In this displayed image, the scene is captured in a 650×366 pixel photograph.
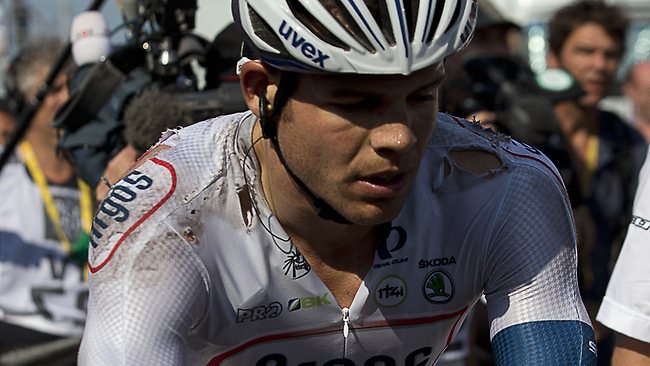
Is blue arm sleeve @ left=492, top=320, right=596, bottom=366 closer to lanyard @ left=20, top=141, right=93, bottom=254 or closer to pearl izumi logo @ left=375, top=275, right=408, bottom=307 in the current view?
pearl izumi logo @ left=375, top=275, right=408, bottom=307

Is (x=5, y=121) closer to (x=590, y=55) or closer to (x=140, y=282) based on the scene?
(x=590, y=55)

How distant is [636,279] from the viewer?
3.52 m

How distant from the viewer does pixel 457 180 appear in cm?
326

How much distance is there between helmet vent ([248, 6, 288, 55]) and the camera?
293cm

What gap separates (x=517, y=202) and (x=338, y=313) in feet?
1.64

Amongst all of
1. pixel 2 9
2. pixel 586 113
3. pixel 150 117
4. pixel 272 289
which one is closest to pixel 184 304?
pixel 272 289

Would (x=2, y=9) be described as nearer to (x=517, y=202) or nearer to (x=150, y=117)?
(x=150, y=117)

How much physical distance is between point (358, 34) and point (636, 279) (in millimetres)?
1144

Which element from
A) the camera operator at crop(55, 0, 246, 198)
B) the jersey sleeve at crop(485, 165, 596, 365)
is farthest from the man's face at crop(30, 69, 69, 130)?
the jersey sleeve at crop(485, 165, 596, 365)

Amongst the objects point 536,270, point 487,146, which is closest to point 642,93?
point 487,146

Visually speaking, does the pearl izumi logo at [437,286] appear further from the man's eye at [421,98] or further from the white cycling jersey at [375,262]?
the man's eye at [421,98]

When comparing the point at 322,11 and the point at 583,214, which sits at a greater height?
the point at 322,11

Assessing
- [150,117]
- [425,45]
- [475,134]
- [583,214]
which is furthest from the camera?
[583,214]

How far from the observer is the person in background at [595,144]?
6492 mm
